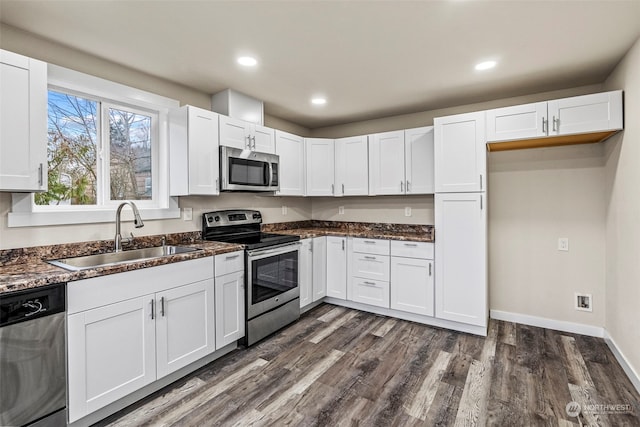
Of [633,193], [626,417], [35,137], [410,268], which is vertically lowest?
[626,417]

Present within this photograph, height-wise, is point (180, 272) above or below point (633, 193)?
below

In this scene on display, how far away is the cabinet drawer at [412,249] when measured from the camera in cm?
323

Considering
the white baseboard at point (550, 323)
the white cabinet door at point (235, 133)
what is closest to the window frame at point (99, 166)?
the white cabinet door at point (235, 133)

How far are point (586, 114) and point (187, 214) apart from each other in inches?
144

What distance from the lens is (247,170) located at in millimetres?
3109

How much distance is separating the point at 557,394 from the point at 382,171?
8.49 feet

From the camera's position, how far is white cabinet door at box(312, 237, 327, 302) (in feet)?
12.1

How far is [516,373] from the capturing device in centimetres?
233

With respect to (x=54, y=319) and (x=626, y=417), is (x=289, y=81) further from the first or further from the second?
(x=626, y=417)

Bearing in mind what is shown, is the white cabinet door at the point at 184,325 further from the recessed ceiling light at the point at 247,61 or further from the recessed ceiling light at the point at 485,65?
the recessed ceiling light at the point at 485,65

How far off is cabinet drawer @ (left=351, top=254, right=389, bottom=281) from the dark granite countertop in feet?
5.16

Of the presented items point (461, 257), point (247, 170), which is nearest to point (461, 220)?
point (461, 257)

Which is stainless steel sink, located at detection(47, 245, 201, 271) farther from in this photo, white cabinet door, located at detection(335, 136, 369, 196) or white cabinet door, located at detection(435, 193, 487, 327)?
white cabinet door, located at detection(435, 193, 487, 327)

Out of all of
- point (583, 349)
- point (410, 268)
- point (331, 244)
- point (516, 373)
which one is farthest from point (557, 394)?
point (331, 244)
